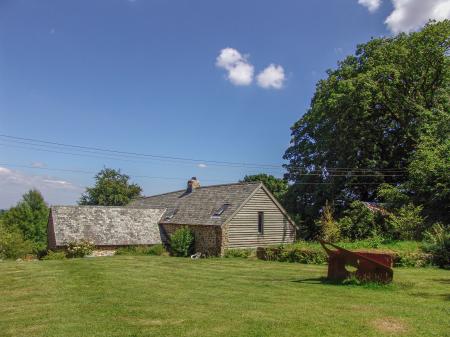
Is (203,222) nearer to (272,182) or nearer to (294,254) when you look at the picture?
(294,254)

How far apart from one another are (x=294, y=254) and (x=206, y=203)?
491 inches

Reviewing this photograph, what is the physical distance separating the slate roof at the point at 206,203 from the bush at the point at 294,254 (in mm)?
5270

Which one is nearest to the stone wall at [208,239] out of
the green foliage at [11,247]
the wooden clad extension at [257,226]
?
the wooden clad extension at [257,226]

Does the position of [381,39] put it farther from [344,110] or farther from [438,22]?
[344,110]

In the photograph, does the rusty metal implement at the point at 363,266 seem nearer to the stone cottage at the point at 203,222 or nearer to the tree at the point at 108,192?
the stone cottage at the point at 203,222

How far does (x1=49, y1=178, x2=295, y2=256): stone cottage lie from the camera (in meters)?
33.4

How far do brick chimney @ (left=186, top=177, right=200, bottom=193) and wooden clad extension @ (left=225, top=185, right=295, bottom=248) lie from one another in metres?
8.94

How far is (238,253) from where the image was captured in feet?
104

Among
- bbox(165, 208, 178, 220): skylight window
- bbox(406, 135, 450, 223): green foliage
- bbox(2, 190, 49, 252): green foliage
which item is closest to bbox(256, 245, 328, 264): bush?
bbox(406, 135, 450, 223): green foliage

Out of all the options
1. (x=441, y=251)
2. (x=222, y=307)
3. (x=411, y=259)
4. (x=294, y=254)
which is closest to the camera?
(x=222, y=307)

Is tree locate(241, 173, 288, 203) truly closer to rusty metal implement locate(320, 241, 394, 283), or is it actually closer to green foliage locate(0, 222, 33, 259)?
green foliage locate(0, 222, 33, 259)

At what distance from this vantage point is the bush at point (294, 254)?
2478cm

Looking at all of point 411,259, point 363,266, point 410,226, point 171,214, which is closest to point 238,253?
point 171,214

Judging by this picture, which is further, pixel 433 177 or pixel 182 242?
pixel 182 242
